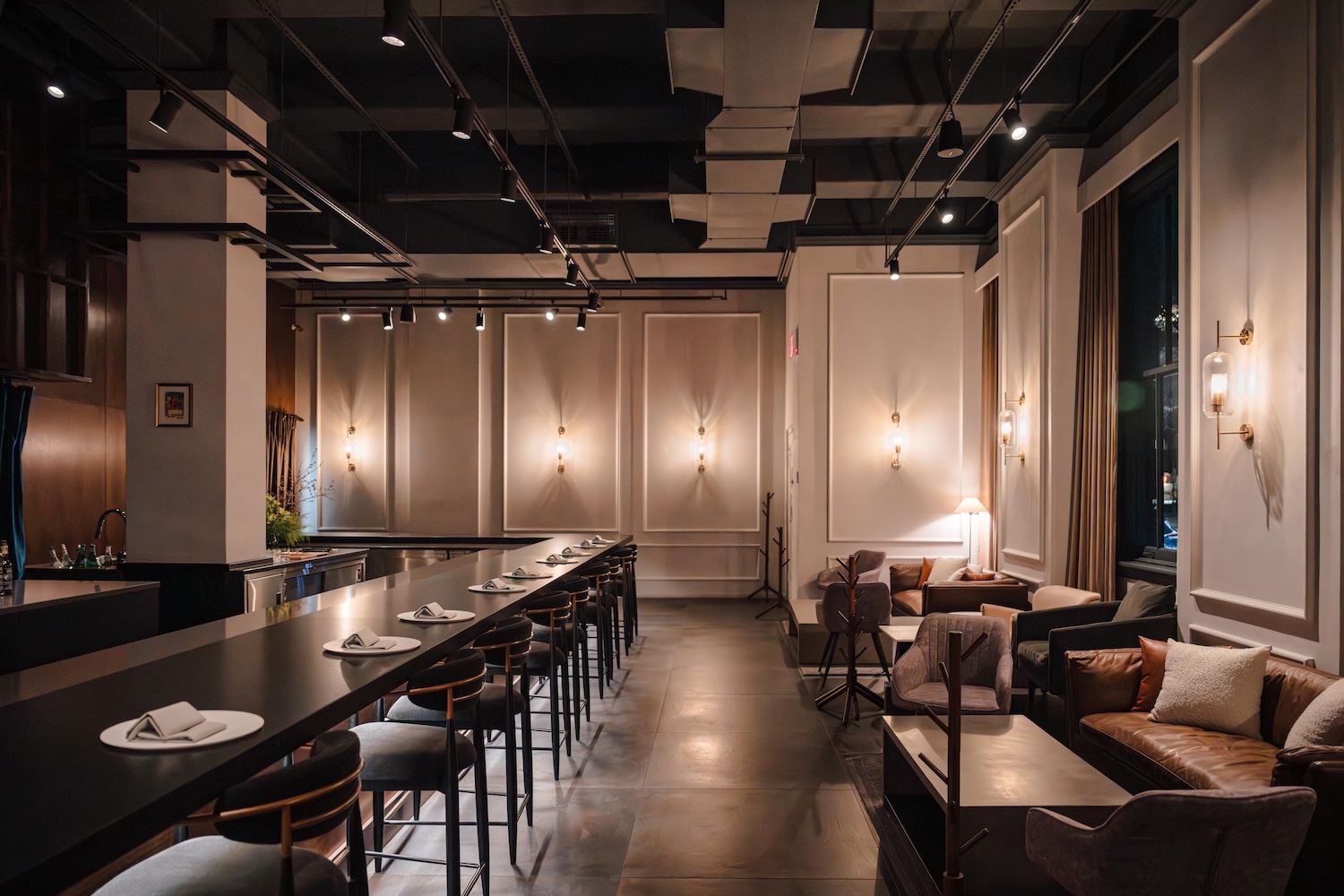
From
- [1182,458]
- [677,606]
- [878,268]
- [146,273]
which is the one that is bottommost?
[677,606]

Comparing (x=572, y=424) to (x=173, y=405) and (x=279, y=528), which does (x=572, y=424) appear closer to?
(x=279, y=528)

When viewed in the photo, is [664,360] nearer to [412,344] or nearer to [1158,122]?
[412,344]

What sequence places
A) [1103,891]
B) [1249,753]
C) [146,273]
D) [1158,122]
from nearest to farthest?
1. [1103,891]
2. [1249,753]
3. [1158,122]
4. [146,273]

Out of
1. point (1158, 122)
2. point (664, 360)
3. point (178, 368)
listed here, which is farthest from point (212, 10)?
point (664, 360)

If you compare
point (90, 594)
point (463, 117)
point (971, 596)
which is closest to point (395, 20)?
point (463, 117)

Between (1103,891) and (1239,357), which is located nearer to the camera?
(1103,891)

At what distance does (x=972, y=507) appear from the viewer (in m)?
8.68

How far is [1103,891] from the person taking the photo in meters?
2.04

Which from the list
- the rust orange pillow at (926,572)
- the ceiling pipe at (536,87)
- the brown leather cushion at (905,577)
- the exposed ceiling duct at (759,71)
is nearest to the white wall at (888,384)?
the brown leather cushion at (905,577)

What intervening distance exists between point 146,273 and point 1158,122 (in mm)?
6830

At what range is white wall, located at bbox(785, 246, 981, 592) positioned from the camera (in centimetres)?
909

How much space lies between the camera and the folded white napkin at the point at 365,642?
107 inches

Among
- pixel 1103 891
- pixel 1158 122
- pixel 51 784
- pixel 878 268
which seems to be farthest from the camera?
pixel 878 268

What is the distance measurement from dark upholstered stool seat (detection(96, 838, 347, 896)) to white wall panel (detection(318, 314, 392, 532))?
10.0 meters
